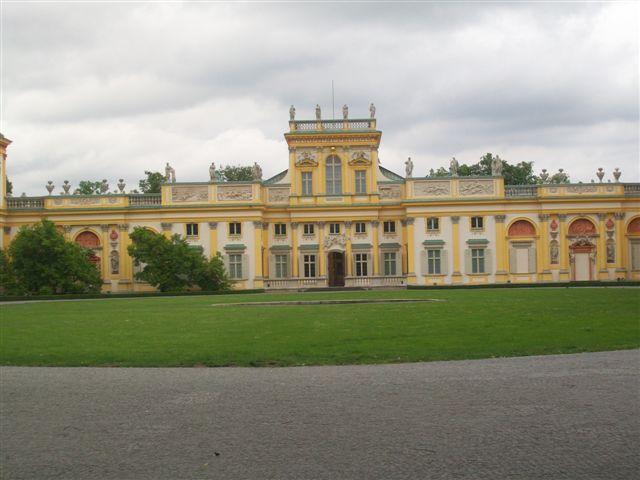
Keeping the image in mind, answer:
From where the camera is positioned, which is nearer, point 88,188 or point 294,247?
point 294,247

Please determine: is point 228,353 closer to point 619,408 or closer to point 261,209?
point 619,408

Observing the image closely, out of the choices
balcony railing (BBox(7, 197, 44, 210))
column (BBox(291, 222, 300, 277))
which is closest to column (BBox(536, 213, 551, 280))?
column (BBox(291, 222, 300, 277))

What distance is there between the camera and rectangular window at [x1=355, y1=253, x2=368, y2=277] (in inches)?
2169

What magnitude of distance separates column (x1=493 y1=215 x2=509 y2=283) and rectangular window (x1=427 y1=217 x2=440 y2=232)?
4631 mm

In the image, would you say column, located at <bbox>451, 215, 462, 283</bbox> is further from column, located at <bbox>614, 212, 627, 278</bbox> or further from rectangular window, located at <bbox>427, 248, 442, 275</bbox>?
column, located at <bbox>614, 212, 627, 278</bbox>

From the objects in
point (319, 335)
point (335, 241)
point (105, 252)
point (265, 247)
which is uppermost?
point (335, 241)

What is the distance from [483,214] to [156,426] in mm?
48072

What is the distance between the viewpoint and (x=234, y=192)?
55281 mm

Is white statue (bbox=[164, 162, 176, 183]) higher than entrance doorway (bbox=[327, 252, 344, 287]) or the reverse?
higher

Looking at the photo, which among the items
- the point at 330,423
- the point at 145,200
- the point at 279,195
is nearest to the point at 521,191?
the point at 279,195

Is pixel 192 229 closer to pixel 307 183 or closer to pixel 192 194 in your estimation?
pixel 192 194

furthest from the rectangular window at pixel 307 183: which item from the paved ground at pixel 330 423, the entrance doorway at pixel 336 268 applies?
the paved ground at pixel 330 423

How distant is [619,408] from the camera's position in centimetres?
938

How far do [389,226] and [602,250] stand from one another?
56.3 feet
